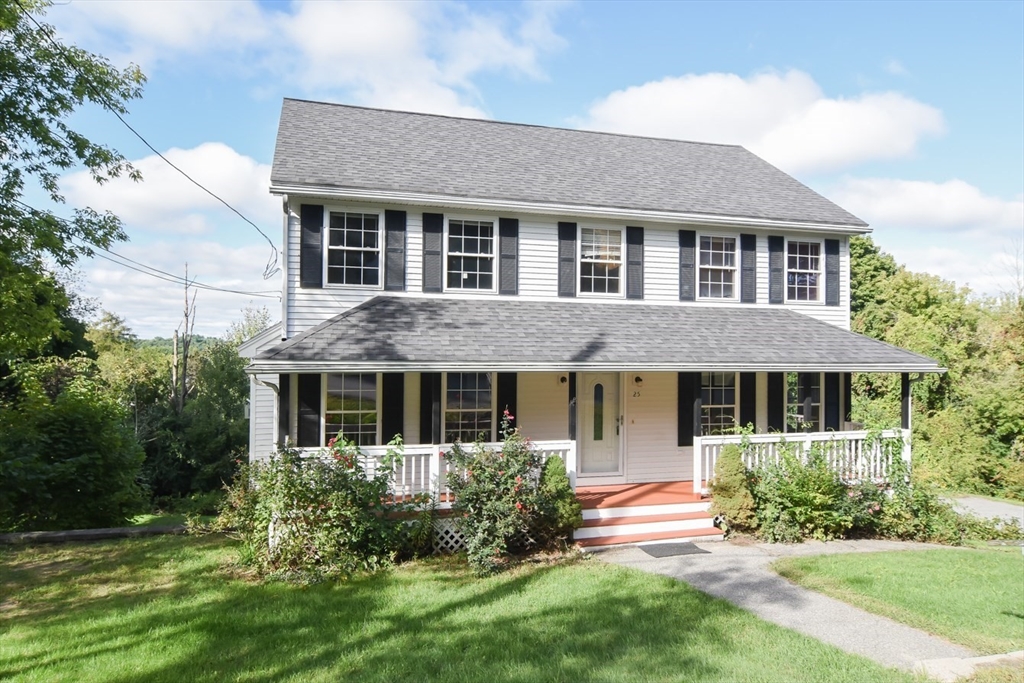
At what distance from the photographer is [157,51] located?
11.9 metres

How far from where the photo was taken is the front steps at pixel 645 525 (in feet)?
30.7

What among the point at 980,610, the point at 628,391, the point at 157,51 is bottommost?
the point at 980,610

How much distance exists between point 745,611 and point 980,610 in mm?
2692

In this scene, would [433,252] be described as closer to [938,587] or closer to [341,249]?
[341,249]

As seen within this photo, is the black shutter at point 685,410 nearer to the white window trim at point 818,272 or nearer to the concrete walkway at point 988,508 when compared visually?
the white window trim at point 818,272

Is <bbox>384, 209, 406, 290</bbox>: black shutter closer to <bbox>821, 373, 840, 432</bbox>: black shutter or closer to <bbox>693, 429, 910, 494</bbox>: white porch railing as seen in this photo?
<bbox>693, 429, 910, 494</bbox>: white porch railing

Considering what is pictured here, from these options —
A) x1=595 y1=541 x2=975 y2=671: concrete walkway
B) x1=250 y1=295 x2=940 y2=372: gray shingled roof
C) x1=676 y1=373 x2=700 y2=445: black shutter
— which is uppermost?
x1=250 y1=295 x2=940 y2=372: gray shingled roof

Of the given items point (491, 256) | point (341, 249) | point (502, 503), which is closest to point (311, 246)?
point (341, 249)

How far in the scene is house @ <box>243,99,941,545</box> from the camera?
10172 millimetres

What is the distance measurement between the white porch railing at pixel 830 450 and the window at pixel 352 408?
5.87 m

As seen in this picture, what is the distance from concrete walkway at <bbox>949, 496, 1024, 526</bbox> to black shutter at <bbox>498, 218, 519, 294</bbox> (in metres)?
9.61

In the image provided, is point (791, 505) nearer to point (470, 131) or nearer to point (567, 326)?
point (567, 326)

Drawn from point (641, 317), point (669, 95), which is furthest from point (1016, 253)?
point (641, 317)

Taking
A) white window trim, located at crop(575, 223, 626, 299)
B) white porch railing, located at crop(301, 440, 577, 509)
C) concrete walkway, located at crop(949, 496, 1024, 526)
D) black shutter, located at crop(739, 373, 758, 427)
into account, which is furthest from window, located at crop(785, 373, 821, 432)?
white porch railing, located at crop(301, 440, 577, 509)
